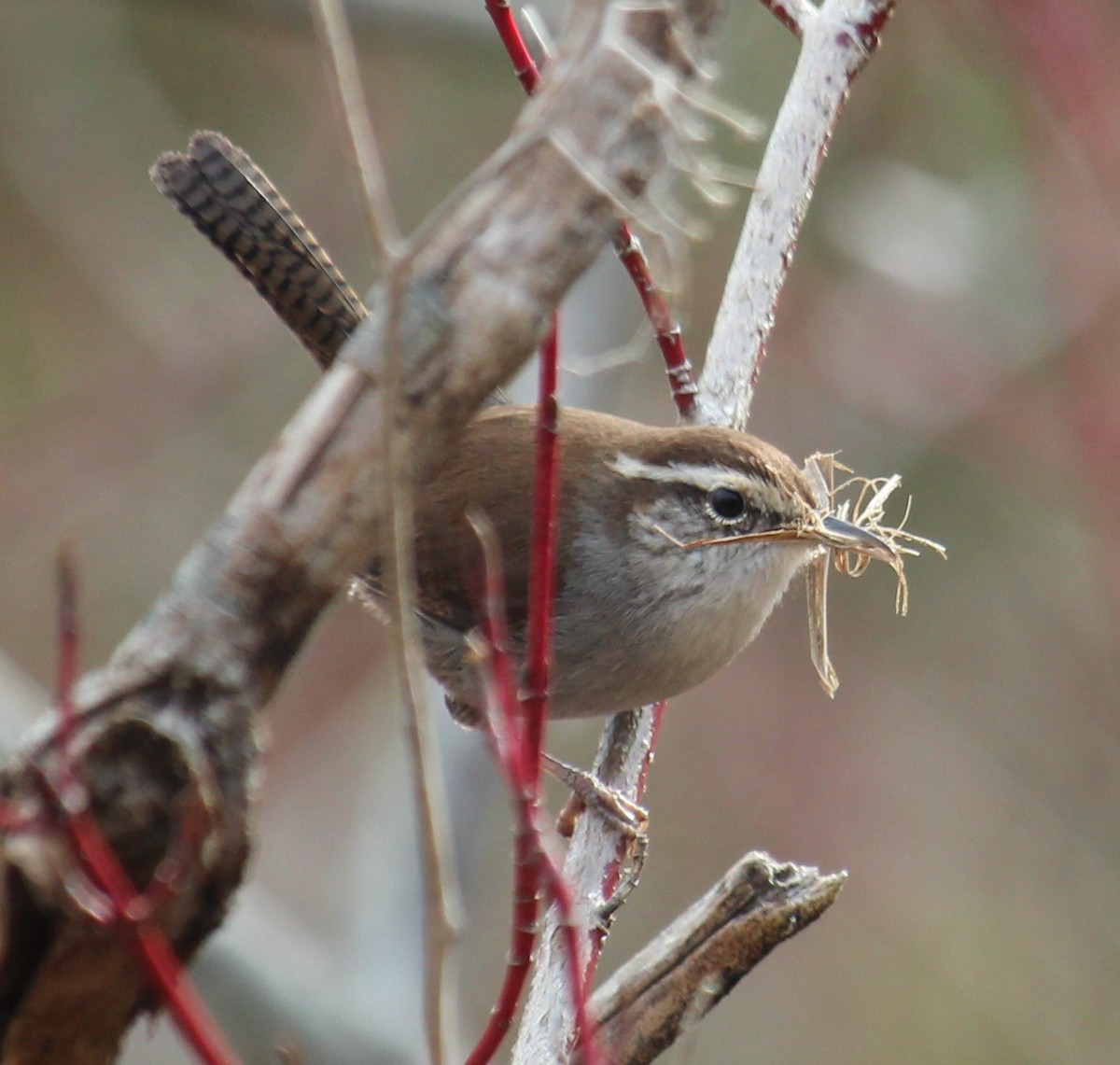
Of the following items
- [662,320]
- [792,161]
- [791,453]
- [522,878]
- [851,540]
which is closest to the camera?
[522,878]

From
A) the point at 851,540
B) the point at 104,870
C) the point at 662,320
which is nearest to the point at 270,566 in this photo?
the point at 104,870

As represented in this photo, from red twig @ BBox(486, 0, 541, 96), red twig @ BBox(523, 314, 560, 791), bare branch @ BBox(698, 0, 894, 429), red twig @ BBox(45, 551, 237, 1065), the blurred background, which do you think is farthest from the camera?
the blurred background

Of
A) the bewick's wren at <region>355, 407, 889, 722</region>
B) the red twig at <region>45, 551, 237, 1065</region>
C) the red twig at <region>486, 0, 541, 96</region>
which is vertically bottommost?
the red twig at <region>45, 551, 237, 1065</region>

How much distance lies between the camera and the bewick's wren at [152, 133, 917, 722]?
10.2 ft

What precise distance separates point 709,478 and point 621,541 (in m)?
0.30

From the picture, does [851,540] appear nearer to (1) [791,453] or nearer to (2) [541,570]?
(2) [541,570]

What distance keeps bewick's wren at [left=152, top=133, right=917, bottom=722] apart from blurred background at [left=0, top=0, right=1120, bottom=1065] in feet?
6.87

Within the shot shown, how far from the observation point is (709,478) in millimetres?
3174

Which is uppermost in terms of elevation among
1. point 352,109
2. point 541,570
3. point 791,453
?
A: point 791,453

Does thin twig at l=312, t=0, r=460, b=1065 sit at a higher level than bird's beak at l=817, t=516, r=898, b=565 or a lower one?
lower

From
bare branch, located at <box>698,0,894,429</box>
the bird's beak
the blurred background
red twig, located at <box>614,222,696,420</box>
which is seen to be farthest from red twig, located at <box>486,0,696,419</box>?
the blurred background

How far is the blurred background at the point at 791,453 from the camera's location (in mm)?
6094

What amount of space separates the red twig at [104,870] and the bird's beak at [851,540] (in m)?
1.83

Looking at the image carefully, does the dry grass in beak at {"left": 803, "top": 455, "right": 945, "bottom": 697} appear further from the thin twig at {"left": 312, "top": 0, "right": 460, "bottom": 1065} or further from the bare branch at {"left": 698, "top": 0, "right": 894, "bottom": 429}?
the thin twig at {"left": 312, "top": 0, "right": 460, "bottom": 1065}
